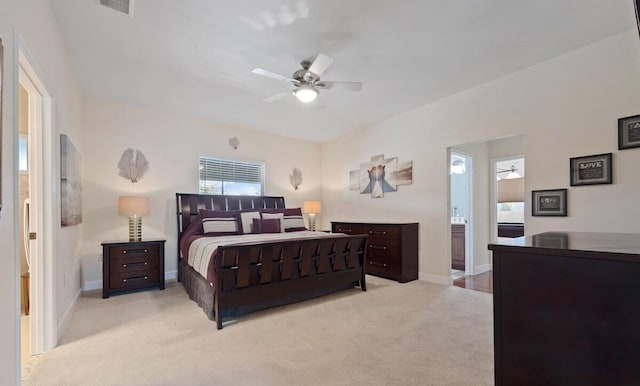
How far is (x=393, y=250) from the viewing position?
4.58 metres

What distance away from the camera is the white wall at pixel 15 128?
1.45 metres

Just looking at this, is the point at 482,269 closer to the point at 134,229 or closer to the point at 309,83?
the point at 309,83

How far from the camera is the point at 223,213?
15.5ft

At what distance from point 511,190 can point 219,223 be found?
686 centimetres

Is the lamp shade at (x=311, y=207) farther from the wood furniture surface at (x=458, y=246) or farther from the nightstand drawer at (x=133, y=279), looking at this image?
the nightstand drawer at (x=133, y=279)

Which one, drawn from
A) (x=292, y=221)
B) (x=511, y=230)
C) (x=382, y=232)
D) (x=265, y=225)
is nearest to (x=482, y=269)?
(x=511, y=230)

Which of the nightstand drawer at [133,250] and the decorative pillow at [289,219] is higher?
the decorative pillow at [289,219]

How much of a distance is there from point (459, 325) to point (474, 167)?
126 inches

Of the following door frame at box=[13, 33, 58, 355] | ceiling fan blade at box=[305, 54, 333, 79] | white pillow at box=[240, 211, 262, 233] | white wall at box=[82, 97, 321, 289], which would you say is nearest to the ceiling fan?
ceiling fan blade at box=[305, 54, 333, 79]

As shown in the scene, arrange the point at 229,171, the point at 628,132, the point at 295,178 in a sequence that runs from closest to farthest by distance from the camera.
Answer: the point at 628,132 → the point at 229,171 → the point at 295,178

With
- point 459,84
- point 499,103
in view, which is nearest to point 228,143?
point 459,84

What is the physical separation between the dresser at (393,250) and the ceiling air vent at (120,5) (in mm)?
3973

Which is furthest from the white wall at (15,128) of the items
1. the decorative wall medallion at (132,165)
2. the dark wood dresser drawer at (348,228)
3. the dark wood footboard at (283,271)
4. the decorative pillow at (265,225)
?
the dark wood dresser drawer at (348,228)

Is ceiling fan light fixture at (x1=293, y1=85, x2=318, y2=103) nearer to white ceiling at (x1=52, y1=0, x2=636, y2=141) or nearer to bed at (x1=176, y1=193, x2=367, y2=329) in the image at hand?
white ceiling at (x1=52, y1=0, x2=636, y2=141)
